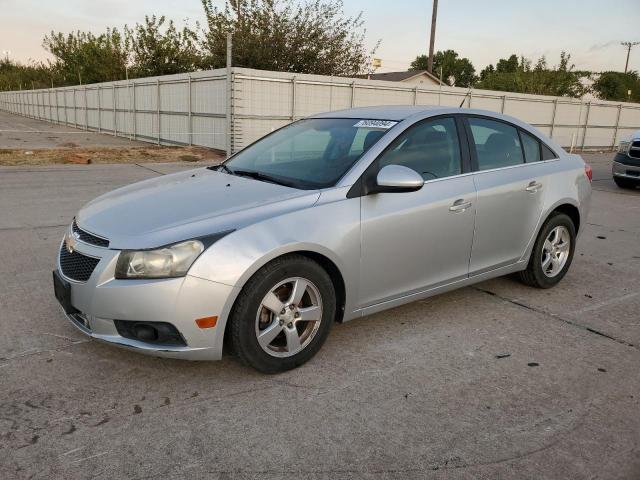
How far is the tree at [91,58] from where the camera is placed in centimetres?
4700

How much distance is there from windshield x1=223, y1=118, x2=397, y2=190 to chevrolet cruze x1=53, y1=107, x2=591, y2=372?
0.02 metres

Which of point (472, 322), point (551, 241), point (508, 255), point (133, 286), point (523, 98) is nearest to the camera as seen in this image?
point (133, 286)

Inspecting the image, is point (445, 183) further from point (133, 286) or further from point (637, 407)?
point (133, 286)

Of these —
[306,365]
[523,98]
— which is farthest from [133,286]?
[523,98]

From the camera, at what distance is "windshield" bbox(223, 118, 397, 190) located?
367 centimetres

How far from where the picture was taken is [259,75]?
16.7 meters

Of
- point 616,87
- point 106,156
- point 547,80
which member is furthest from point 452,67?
point 106,156

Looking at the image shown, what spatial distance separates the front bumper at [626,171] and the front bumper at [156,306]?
11.3m

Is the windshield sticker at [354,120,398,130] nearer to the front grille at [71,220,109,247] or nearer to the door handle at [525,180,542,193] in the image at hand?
the door handle at [525,180,542,193]

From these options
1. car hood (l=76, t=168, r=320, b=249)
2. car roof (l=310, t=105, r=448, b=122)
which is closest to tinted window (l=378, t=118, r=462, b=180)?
car roof (l=310, t=105, r=448, b=122)

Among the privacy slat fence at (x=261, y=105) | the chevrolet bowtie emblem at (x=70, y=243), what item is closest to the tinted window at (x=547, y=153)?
the chevrolet bowtie emblem at (x=70, y=243)

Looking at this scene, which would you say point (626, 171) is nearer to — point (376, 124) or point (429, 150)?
point (429, 150)

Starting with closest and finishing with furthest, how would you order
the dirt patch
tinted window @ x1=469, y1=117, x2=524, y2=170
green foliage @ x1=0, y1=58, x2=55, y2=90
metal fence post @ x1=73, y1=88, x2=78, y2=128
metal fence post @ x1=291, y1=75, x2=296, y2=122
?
1. tinted window @ x1=469, y1=117, x2=524, y2=170
2. the dirt patch
3. metal fence post @ x1=291, y1=75, x2=296, y2=122
4. metal fence post @ x1=73, y1=88, x2=78, y2=128
5. green foliage @ x1=0, y1=58, x2=55, y2=90

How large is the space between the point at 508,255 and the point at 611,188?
9.49 metres
